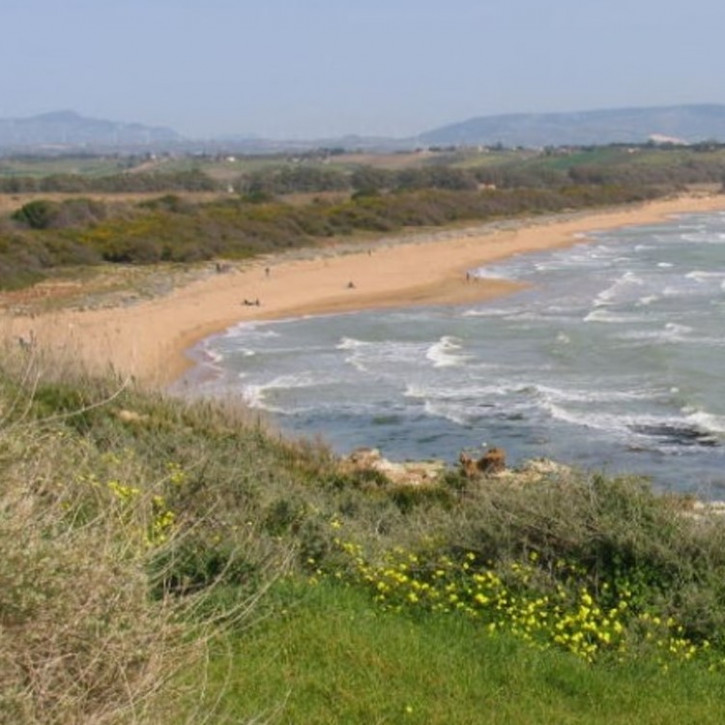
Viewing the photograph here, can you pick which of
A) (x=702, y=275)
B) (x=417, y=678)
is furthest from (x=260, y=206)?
(x=417, y=678)

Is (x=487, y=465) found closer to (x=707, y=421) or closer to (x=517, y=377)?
(x=707, y=421)

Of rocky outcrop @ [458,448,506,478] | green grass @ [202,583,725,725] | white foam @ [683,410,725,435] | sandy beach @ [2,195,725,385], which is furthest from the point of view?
sandy beach @ [2,195,725,385]

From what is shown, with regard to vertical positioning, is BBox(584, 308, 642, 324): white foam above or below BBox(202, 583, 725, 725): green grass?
below

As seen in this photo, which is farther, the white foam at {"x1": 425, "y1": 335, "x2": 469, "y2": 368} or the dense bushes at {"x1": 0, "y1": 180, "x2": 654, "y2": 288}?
the dense bushes at {"x1": 0, "y1": 180, "x2": 654, "y2": 288}

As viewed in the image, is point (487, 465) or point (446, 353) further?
point (446, 353)

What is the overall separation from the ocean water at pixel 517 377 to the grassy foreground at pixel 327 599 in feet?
14.2

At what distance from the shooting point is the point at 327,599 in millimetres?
7227

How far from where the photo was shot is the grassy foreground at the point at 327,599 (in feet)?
13.8

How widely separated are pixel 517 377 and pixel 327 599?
17546 millimetres

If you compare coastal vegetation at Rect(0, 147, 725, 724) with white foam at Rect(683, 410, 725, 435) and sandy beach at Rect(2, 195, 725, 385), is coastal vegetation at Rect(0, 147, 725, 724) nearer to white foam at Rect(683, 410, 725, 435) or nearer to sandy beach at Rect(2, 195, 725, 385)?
sandy beach at Rect(2, 195, 725, 385)

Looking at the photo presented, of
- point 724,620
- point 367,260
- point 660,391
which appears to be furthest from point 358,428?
point 367,260

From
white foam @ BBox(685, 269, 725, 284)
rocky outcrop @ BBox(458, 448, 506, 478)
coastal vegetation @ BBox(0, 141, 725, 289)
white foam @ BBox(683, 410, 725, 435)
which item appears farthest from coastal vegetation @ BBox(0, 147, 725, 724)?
white foam @ BBox(685, 269, 725, 284)

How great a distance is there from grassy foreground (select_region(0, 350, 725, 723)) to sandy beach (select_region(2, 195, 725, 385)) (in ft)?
25.1

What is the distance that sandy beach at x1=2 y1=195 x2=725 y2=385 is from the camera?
79.2ft
